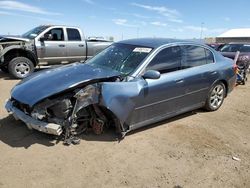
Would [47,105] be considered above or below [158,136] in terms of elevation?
above

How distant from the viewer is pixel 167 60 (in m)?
5.02

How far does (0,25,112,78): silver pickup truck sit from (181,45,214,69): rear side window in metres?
6.22

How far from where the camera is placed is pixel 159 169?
375cm

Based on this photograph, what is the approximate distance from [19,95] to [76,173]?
65.0 inches

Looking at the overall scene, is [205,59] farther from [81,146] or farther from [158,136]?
[81,146]

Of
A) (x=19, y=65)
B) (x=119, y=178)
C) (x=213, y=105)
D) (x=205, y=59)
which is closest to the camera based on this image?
(x=119, y=178)

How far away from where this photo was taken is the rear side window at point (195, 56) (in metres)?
5.35

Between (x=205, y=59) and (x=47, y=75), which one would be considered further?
(x=205, y=59)

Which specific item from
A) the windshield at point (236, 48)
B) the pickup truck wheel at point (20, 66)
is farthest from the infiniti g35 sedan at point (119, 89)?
the windshield at point (236, 48)

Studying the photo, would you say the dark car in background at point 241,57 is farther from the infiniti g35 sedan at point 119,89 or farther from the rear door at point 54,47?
the rear door at point 54,47

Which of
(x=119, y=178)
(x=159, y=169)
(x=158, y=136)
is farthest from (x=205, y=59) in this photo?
(x=119, y=178)

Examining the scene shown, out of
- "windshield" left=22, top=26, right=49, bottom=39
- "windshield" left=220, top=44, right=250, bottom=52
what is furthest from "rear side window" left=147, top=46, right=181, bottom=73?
"windshield" left=220, top=44, right=250, bottom=52

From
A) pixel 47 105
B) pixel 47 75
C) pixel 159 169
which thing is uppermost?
pixel 47 75

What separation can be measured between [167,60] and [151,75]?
70 cm
